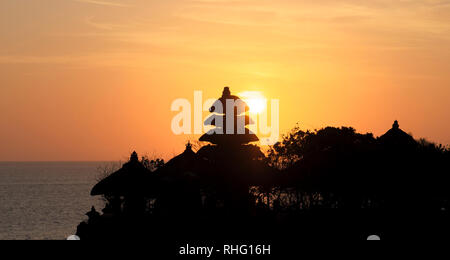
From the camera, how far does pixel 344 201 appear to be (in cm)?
2980

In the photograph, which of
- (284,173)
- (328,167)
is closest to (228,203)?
(284,173)

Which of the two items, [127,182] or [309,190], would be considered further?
[309,190]

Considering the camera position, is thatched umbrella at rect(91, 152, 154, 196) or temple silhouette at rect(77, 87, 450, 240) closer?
temple silhouette at rect(77, 87, 450, 240)

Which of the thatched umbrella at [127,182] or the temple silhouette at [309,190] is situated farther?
the thatched umbrella at [127,182]

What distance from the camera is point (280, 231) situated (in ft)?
81.0

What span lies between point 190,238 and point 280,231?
9.36 feet
